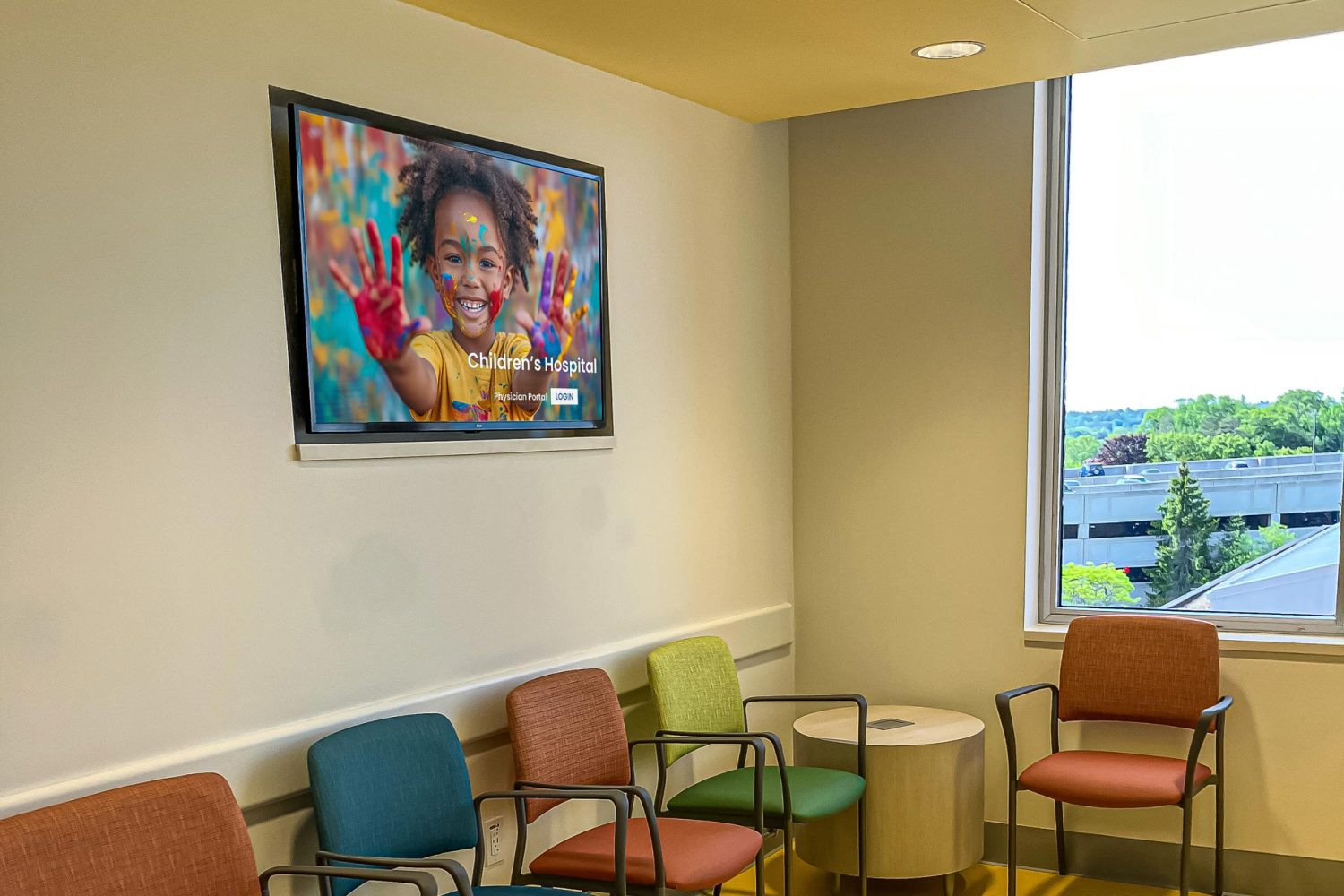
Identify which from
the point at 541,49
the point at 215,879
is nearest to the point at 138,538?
the point at 215,879

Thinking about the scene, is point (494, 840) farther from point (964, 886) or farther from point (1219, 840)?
point (1219, 840)

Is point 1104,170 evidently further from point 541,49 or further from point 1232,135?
point 541,49

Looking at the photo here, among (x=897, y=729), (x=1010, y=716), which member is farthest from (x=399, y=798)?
(x=1010, y=716)

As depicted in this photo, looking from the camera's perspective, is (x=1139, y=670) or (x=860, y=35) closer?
(x=860, y=35)

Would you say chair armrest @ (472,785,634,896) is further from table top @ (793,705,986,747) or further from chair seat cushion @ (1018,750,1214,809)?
chair seat cushion @ (1018,750,1214,809)

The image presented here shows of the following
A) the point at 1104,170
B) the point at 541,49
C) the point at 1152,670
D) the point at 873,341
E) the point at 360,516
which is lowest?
the point at 1152,670

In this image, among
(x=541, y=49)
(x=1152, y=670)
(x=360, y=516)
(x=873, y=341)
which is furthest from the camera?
(x=873, y=341)

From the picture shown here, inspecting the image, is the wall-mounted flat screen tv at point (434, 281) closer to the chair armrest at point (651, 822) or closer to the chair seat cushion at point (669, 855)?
the chair armrest at point (651, 822)

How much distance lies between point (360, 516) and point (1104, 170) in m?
2.97

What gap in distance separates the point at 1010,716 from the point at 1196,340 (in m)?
1.49

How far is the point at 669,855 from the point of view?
297cm

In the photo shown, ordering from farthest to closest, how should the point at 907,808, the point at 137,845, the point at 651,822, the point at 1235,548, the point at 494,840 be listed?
the point at 1235,548, the point at 907,808, the point at 494,840, the point at 651,822, the point at 137,845

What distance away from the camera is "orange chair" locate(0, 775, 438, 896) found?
2.05m

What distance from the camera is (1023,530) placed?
427 centimetres
